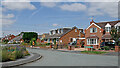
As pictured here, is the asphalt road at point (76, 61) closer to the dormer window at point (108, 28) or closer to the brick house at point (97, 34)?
the brick house at point (97, 34)

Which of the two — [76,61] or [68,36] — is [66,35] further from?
[76,61]

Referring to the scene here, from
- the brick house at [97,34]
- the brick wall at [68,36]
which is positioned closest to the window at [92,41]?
the brick house at [97,34]

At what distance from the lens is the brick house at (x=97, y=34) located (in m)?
32.3

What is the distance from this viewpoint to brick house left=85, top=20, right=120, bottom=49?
3234 cm

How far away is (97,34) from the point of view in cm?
3391

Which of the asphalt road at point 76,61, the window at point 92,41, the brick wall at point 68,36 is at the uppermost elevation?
the brick wall at point 68,36

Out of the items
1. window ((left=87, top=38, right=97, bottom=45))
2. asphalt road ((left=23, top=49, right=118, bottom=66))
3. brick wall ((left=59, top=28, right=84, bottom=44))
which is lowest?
asphalt road ((left=23, top=49, right=118, bottom=66))

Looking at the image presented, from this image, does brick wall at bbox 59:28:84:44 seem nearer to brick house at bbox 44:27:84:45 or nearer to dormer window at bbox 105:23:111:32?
brick house at bbox 44:27:84:45

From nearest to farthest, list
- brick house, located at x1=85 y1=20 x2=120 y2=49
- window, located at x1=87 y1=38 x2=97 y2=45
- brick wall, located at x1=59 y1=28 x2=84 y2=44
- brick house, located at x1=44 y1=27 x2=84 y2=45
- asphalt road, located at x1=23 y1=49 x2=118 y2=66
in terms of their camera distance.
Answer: asphalt road, located at x1=23 y1=49 x2=118 y2=66 < brick house, located at x1=85 y1=20 x2=120 y2=49 < window, located at x1=87 y1=38 x2=97 y2=45 < brick house, located at x1=44 y1=27 x2=84 y2=45 < brick wall, located at x1=59 y1=28 x2=84 y2=44

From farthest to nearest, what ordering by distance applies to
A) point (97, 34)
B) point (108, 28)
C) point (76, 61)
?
point (97, 34)
point (108, 28)
point (76, 61)

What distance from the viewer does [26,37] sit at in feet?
226

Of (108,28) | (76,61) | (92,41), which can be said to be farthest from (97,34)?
(76,61)

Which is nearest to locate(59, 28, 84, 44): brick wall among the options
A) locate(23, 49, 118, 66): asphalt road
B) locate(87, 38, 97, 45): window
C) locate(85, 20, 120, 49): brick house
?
locate(85, 20, 120, 49): brick house

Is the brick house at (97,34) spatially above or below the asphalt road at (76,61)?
above
